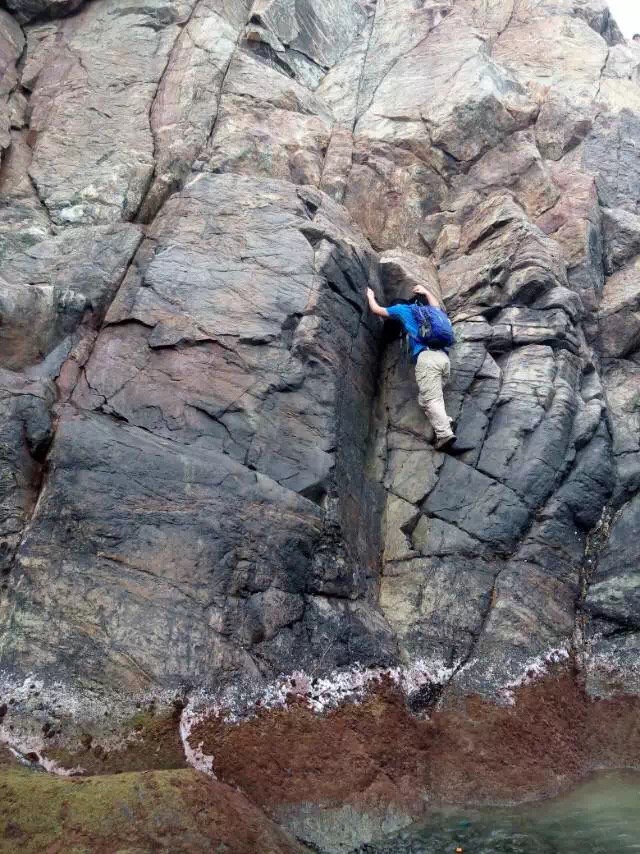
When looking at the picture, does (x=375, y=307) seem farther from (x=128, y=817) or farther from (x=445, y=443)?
(x=128, y=817)

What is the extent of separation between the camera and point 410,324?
41.4ft

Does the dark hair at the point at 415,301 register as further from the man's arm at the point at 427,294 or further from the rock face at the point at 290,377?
the rock face at the point at 290,377

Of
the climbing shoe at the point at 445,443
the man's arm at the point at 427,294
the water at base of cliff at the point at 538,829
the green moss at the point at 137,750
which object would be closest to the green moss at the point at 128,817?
the green moss at the point at 137,750

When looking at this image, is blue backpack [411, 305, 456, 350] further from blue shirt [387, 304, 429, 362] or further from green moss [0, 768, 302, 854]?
green moss [0, 768, 302, 854]

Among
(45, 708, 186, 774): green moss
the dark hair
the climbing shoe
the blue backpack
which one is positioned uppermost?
the dark hair

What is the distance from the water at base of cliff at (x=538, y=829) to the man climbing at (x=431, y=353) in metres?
5.62

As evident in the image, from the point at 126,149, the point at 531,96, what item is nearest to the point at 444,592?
the point at 126,149

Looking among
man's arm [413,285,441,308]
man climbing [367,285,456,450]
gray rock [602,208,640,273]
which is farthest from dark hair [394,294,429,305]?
gray rock [602,208,640,273]

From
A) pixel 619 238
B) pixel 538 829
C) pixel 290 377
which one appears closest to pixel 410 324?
pixel 290 377

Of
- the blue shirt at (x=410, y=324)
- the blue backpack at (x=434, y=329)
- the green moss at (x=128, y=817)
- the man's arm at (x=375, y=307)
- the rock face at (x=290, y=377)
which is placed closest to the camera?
the green moss at (x=128, y=817)

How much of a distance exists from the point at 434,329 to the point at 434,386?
1.01 meters

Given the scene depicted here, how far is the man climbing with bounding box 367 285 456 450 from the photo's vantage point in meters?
12.0

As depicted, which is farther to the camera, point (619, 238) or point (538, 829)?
point (619, 238)

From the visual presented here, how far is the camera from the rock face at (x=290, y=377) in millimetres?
9227
